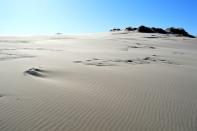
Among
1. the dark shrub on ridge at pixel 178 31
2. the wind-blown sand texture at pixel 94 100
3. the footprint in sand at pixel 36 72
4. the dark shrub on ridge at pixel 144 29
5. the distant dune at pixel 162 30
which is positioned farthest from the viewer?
the dark shrub on ridge at pixel 178 31

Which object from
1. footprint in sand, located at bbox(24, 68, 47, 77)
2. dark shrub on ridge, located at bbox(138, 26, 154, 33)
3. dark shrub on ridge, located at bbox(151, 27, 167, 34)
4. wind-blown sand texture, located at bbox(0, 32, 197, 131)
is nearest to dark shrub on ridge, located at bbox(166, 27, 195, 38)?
dark shrub on ridge, located at bbox(151, 27, 167, 34)

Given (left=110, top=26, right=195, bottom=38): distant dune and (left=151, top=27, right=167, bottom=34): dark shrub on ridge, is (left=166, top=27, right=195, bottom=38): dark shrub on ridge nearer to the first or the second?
(left=110, top=26, right=195, bottom=38): distant dune

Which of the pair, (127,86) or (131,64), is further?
(131,64)

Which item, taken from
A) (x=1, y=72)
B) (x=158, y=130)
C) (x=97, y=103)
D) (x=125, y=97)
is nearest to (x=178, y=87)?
(x=125, y=97)

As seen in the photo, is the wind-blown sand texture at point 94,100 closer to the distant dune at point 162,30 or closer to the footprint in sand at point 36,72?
the footprint in sand at point 36,72

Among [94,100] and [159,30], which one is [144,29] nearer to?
[159,30]

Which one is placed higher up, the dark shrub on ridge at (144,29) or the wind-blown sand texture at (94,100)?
the dark shrub on ridge at (144,29)

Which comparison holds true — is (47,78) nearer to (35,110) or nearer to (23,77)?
(23,77)

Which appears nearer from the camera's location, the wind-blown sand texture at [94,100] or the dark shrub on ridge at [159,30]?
the wind-blown sand texture at [94,100]

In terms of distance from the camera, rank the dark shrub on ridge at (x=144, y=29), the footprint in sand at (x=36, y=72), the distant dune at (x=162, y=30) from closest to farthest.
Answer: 1. the footprint in sand at (x=36, y=72)
2. the dark shrub on ridge at (x=144, y=29)
3. the distant dune at (x=162, y=30)

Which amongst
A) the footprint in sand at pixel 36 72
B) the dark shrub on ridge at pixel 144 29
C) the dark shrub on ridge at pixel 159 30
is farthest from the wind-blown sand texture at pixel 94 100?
the dark shrub on ridge at pixel 159 30

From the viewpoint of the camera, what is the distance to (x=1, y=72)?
24.8ft

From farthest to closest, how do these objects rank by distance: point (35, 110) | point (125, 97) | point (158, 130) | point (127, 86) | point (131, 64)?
point (131, 64)
point (127, 86)
point (125, 97)
point (35, 110)
point (158, 130)

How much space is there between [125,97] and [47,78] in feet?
7.80
